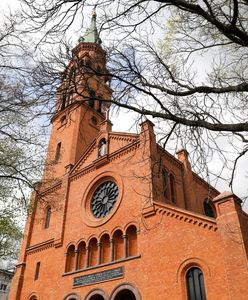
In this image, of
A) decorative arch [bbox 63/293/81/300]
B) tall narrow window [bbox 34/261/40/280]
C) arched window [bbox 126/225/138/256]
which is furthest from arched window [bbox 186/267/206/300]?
tall narrow window [bbox 34/261/40/280]

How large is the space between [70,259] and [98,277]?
3.36 metres

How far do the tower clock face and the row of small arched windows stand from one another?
1.60 m

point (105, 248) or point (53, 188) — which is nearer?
point (105, 248)

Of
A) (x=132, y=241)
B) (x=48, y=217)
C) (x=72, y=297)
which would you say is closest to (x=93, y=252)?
(x=72, y=297)

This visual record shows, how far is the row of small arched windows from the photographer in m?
15.8

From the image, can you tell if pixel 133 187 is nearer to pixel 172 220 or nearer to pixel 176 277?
pixel 172 220

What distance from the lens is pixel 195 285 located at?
1229 cm

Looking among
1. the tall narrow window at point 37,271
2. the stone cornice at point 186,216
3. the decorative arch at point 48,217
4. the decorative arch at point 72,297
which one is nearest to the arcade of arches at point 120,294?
the decorative arch at point 72,297

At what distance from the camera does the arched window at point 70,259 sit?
59.5 ft

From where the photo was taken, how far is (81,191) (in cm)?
2058

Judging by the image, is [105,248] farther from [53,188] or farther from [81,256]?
[53,188]

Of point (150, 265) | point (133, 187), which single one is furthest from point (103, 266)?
point (133, 187)

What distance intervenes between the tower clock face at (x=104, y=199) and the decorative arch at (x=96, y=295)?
421 cm

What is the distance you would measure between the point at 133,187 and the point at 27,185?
→ 20.9 feet
